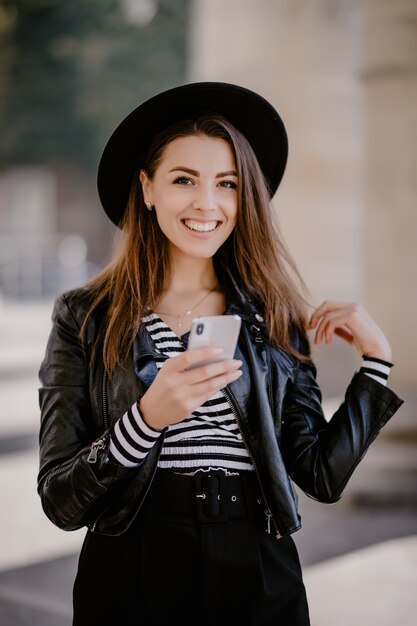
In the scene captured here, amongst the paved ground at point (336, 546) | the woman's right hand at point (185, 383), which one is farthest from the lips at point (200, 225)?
the paved ground at point (336, 546)

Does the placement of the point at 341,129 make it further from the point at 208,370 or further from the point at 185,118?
the point at 208,370

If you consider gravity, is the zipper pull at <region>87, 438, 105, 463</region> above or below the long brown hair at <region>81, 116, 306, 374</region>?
below

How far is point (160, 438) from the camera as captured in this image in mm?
2256

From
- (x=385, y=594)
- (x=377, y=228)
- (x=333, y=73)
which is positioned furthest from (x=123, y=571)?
(x=333, y=73)

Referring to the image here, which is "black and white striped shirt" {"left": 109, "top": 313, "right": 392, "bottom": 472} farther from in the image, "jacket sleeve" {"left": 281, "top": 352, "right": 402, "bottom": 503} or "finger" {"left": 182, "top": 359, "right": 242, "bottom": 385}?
"finger" {"left": 182, "top": 359, "right": 242, "bottom": 385}

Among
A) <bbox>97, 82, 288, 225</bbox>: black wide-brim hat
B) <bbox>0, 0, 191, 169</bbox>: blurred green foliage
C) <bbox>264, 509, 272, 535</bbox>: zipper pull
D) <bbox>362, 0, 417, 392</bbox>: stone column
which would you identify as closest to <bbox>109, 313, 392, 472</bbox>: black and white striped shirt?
<bbox>264, 509, 272, 535</bbox>: zipper pull

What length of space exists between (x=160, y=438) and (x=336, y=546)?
11.9ft

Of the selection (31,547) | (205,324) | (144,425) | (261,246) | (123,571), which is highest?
(261,246)

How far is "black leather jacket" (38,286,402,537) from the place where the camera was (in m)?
2.25

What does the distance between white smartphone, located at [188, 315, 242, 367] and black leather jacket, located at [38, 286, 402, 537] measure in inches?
14.2

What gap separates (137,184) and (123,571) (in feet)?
3.74

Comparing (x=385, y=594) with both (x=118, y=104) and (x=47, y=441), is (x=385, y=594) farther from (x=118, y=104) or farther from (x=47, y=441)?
(x=118, y=104)

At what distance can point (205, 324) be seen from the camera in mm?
1982

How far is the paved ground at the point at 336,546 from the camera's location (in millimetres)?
4590
